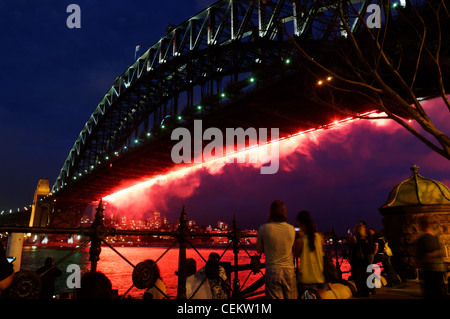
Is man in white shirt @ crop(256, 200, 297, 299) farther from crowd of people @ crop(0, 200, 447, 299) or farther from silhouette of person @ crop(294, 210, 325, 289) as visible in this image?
silhouette of person @ crop(294, 210, 325, 289)

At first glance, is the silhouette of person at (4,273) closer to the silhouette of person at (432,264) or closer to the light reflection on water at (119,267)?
the silhouette of person at (432,264)

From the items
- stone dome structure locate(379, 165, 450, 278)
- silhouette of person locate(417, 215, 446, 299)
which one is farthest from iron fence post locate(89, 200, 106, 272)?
stone dome structure locate(379, 165, 450, 278)

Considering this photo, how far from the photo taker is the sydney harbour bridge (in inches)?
706

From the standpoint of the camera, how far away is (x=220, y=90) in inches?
1309

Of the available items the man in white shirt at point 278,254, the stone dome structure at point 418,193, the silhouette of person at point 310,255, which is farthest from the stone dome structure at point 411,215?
the man in white shirt at point 278,254

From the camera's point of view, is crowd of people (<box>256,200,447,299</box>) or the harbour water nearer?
crowd of people (<box>256,200,447,299</box>)

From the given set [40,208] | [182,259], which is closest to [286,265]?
[182,259]

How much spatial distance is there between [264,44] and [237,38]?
423cm

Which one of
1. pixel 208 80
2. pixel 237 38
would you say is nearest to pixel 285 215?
pixel 237 38

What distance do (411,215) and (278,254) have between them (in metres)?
5.89

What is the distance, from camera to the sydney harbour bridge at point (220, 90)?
17.9 metres

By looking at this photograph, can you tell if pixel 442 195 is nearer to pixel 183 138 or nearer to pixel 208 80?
pixel 183 138

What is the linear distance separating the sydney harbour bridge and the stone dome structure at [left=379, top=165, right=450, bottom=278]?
3.29 metres
